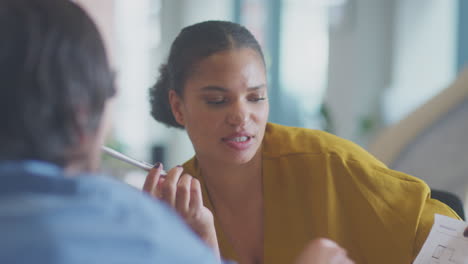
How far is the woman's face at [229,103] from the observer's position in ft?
3.97

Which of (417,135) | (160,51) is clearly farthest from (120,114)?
(417,135)

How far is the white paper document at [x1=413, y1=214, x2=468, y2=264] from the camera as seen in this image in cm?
94

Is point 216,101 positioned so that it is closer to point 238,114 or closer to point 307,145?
point 238,114

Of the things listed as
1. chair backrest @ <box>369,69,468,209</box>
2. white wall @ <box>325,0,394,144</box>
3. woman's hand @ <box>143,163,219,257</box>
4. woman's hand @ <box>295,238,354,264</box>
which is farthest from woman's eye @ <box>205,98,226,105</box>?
white wall @ <box>325,0,394,144</box>

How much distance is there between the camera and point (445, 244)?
0.97 metres

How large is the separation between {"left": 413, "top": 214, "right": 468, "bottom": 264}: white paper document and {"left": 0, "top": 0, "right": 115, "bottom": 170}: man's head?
698 millimetres

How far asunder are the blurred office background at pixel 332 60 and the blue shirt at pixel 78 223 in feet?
4.42

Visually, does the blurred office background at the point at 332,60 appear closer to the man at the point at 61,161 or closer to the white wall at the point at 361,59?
the white wall at the point at 361,59

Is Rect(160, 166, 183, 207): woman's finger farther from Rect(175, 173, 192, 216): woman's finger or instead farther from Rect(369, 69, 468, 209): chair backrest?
Rect(369, 69, 468, 209): chair backrest

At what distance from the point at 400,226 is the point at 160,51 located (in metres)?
5.09

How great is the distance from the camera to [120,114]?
19.4 ft

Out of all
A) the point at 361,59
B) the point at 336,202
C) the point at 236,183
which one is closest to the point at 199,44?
the point at 236,183

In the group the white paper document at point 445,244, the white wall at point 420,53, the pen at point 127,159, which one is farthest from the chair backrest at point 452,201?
the white wall at point 420,53

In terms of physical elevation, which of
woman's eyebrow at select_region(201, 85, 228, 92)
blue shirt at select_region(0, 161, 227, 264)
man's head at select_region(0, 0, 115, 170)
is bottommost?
woman's eyebrow at select_region(201, 85, 228, 92)
